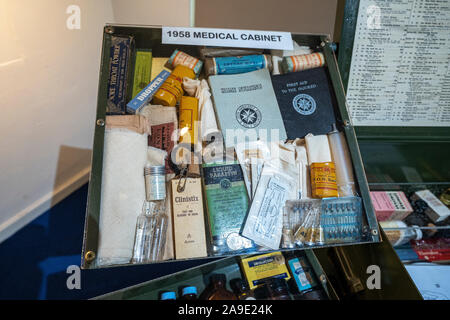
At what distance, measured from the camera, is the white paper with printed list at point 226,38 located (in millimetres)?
985

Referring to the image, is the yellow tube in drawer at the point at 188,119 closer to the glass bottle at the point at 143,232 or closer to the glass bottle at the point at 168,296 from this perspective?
the glass bottle at the point at 143,232

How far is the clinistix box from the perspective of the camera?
1354 mm

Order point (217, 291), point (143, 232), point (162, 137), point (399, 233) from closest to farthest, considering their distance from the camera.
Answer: point (143, 232), point (162, 137), point (217, 291), point (399, 233)

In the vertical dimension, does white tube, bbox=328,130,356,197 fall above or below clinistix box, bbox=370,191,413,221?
Answer: above

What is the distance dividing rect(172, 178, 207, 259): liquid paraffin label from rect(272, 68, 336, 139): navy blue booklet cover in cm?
39

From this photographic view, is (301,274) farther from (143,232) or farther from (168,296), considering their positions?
(143,232)

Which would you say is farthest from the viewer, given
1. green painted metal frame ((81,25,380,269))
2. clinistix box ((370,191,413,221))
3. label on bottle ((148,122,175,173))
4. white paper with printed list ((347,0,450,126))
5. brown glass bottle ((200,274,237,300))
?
clinistix box ((370,191,413,221))

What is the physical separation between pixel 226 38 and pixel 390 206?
43.6 inches

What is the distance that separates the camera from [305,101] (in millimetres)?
1017

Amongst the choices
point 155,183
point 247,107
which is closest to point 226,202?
point 155,183

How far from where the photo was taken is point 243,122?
0.95m

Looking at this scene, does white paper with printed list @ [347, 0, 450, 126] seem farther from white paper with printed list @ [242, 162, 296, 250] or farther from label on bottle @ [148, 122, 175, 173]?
label on bottle @ [148, 122, 175, 173]

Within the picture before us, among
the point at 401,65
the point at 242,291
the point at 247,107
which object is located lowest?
the point at 242,291

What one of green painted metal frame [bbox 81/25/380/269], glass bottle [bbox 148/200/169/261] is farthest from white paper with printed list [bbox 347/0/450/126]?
glass bottle [bbox 148/200/169/261]
